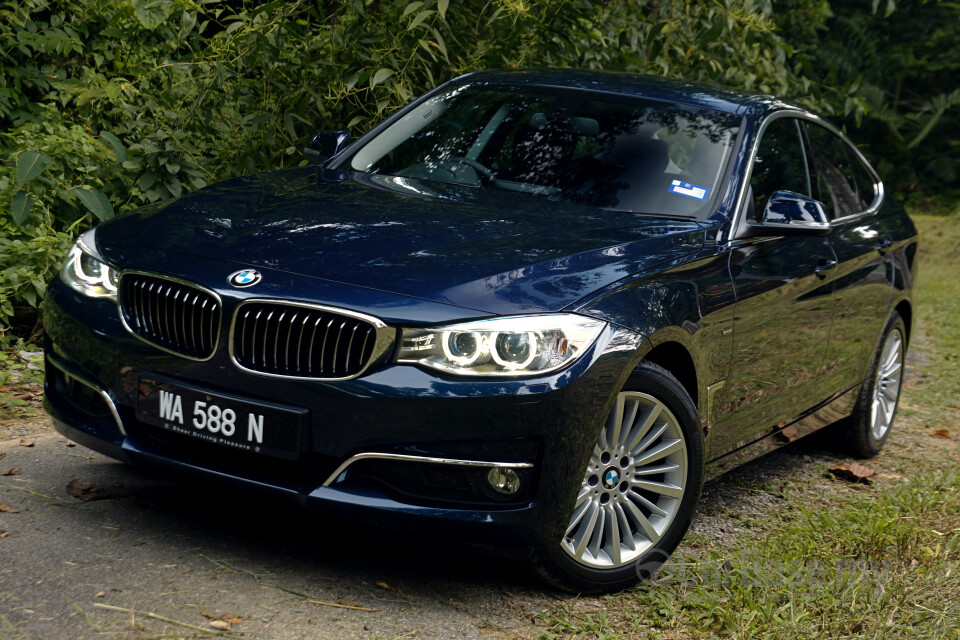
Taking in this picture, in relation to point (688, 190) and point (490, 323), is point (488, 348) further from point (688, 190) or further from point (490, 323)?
point (688, 190)

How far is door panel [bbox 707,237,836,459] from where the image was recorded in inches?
163

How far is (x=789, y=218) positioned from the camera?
14.1 feet

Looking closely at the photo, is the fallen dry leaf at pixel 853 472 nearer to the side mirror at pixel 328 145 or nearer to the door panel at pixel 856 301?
the door panel at pixel 856 301

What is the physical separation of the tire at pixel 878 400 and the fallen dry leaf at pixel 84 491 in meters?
3.55

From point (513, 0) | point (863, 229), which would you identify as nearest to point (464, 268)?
point (863, 229)

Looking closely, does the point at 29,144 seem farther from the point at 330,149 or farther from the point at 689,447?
the point at 689,447

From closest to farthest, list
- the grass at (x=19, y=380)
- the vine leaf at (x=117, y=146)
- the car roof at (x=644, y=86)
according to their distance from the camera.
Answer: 1. the car roof at (x=644, y=86)
2. the grass at (x=19, y=380)
3. the vine leaf at (x=117, y=146)

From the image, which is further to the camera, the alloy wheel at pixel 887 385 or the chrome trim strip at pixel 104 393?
the alloy wheel at pixel 887 385

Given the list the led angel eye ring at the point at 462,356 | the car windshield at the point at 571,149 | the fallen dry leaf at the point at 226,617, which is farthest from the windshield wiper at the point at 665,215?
the fallen dry leaf at the point at 226,617

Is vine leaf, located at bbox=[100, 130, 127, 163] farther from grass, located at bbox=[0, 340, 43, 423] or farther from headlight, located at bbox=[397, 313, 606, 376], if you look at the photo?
headlight, located at bbox=[397, 313, 606, 376]

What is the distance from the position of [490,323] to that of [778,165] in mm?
2158

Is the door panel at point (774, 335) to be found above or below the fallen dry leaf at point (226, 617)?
above

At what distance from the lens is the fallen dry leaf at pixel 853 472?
5.52 meters

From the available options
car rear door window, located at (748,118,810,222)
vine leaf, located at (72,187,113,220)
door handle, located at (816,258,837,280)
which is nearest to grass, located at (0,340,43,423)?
vine leaf, located at (72,187,113,220)
